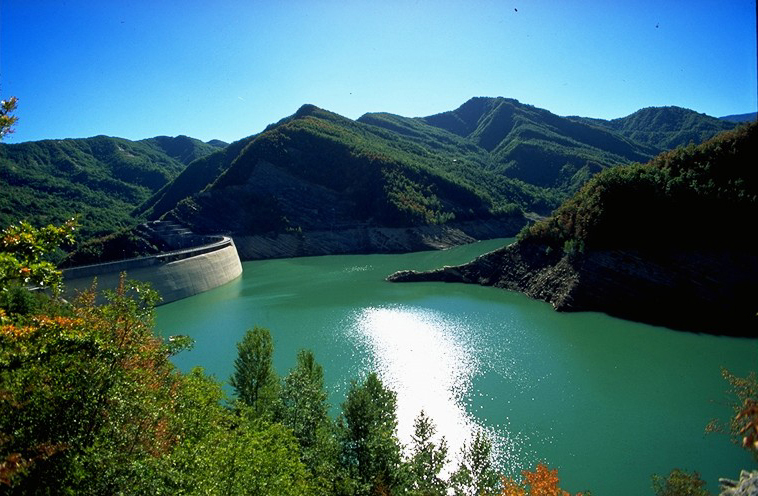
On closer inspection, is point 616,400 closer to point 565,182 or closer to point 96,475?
point 96,475

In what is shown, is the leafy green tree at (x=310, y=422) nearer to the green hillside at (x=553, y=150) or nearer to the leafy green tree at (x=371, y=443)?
the leafy green tree at (x=371, y=443)

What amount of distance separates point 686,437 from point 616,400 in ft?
13.0

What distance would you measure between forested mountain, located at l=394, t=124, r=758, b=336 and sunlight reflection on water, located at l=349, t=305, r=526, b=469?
1241 cm

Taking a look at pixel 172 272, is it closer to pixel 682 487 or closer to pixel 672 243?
pixel 672 243

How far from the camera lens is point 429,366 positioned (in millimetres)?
28578

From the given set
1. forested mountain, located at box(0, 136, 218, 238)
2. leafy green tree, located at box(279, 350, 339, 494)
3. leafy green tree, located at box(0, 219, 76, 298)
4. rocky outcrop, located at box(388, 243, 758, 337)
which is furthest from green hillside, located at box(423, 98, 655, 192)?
leafy green tree, located at box(0, 219, 76, 298)

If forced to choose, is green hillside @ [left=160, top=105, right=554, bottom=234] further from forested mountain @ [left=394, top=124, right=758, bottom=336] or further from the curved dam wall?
forested mountain @ [left=394, top=124, right=758, bottom=336]

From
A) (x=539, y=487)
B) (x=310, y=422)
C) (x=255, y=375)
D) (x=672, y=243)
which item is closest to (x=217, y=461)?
(x=310, y=422)

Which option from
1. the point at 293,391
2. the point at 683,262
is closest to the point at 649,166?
the point at 683,262

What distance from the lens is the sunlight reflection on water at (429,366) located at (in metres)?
20.3

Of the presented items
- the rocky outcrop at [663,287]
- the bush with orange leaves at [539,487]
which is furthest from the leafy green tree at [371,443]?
the rocky outcrop at [663,287]

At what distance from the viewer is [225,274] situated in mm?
65812

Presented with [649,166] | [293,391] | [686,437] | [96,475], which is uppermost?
[649,166]

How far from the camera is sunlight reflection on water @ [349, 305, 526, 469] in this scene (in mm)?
20344
